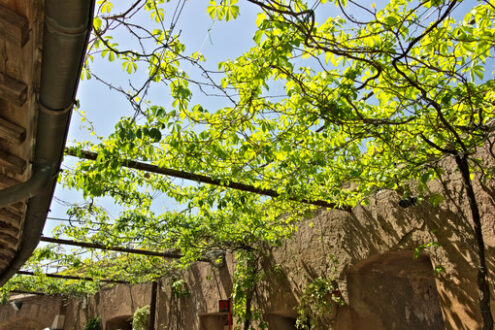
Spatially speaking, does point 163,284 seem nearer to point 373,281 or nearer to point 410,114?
point 373,281

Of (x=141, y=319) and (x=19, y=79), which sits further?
(x=141, y=319)

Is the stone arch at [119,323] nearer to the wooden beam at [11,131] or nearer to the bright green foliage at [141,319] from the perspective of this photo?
the bright green foliage at [141,319]

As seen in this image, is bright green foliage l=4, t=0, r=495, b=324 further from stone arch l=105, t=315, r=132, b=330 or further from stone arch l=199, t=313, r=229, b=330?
stone arch l=105, t=315, r=132, b=330

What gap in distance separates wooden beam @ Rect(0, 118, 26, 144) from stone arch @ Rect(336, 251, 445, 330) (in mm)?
4157

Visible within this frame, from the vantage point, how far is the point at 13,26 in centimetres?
146

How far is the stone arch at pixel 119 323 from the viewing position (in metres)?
11.1

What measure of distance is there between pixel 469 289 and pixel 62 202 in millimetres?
4765

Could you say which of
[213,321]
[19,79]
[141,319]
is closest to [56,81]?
[19,79]

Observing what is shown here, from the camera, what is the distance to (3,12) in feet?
4.71

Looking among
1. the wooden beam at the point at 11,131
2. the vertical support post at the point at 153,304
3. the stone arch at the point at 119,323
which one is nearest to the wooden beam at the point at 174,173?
the wooden beam at the point at 11,131

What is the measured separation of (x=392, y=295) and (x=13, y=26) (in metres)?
4.78

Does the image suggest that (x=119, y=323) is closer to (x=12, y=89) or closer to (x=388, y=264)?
(x=388, y=264)

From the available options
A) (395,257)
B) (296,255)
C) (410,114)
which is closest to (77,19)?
(410,114)

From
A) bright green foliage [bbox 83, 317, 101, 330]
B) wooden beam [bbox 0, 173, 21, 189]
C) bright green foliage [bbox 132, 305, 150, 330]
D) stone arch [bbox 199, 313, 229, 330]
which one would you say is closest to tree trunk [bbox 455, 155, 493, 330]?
wooden beam [bbox 0, 173, 21, 189]
